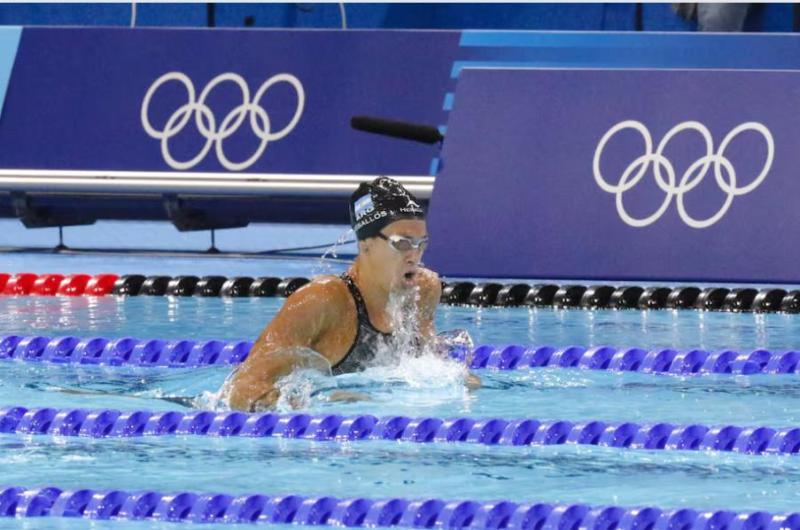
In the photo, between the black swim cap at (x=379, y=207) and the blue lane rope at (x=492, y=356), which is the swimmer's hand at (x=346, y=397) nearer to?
the black swim cap at (x=379, y=207)

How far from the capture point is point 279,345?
5.65 meters

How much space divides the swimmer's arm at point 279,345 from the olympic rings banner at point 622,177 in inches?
140

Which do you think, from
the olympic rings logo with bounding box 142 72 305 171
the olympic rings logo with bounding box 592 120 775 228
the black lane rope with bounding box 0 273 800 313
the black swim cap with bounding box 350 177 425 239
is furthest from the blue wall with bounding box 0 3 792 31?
the black swim cap with bounding box 350 177 425 239

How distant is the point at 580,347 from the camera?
711 cm

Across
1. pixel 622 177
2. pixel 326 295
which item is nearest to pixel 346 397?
pixel 326 295

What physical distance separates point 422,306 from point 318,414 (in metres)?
0.63

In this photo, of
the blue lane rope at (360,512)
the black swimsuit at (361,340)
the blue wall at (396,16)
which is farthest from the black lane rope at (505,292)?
the blue wall at (396,16)

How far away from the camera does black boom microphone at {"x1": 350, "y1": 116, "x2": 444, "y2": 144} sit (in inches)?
340

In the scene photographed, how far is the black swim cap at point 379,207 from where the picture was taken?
19.0 feet

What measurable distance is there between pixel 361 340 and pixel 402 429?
1.75ft

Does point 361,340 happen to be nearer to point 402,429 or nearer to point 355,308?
point 355,308

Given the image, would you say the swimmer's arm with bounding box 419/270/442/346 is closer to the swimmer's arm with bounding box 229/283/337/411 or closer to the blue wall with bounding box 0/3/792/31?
the swimmer's arm with bounding box 229/283/337/411

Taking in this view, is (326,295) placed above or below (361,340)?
above

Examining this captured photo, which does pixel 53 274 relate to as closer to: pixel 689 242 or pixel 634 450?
pixel 689 242
